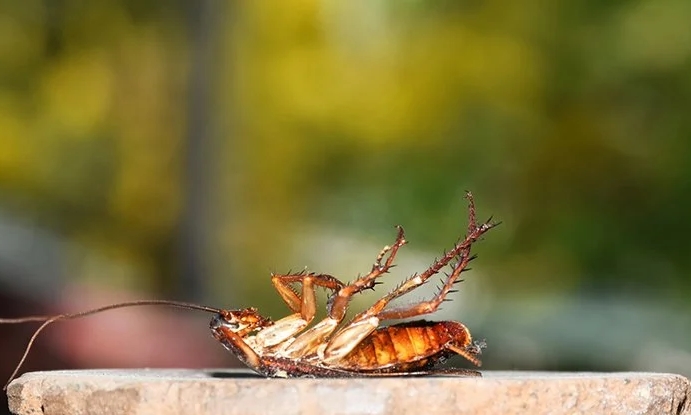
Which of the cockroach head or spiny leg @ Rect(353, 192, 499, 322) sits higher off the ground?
spiny leg @ Rect(353, 192, 499, 322)

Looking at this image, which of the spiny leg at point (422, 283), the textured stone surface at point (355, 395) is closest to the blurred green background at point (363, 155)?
the spiny leg at point (422, 283)

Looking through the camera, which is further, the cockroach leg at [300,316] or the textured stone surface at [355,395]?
the cockroach leg at [300,316]

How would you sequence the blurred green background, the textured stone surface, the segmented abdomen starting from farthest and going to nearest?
the blurred green background < the segmented abdomen < the textured stone surface

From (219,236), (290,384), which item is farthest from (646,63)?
(290,384)

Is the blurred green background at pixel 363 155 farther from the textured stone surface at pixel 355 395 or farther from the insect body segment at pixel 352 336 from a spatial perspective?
the textured stone surface at pixel 355 395

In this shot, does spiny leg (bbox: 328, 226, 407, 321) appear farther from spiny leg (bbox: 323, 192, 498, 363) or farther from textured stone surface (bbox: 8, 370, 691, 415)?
textured stone surface (bbox: 8, 370, 691, 415)

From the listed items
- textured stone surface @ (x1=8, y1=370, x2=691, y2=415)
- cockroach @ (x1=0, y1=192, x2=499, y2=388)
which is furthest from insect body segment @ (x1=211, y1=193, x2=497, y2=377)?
textured stone surface @ (x1=8, y1=370, x2=691, y2=415)

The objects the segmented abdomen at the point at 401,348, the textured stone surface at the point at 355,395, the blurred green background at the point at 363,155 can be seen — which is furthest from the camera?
the blurred green background at the point at 363,155

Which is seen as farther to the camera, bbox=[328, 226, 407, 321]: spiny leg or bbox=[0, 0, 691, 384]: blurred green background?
bbox=[0, 0, 691, 384]: blurred green background
